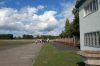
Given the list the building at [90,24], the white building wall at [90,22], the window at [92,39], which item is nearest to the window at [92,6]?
the building at [90,24]

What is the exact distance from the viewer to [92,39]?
71.0 feet

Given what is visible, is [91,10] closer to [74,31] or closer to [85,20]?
[85,20]

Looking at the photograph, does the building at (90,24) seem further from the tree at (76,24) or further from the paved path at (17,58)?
the tree at (76,24)

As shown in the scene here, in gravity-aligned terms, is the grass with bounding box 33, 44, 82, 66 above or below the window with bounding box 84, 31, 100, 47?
below

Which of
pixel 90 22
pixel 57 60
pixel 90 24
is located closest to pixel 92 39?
pixel 90 24

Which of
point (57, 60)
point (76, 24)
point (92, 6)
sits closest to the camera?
point (57, 60)

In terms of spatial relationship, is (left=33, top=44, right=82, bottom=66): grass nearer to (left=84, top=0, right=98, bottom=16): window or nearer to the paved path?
the paved path

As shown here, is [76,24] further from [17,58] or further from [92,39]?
[17,58]

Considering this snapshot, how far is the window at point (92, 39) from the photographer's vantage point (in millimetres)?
19953

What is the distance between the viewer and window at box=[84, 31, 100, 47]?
A: 20.0 meters

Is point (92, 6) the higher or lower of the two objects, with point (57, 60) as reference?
higher

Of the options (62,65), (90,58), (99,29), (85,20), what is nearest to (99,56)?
(90,58)

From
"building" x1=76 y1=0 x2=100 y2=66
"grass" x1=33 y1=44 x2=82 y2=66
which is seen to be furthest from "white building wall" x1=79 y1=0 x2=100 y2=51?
"grass" x1=33 y1=44 x2=82 y2=66

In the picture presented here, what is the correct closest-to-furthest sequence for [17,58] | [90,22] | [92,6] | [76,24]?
[17,58]
[92,6]
[90,22]
[76,24]
